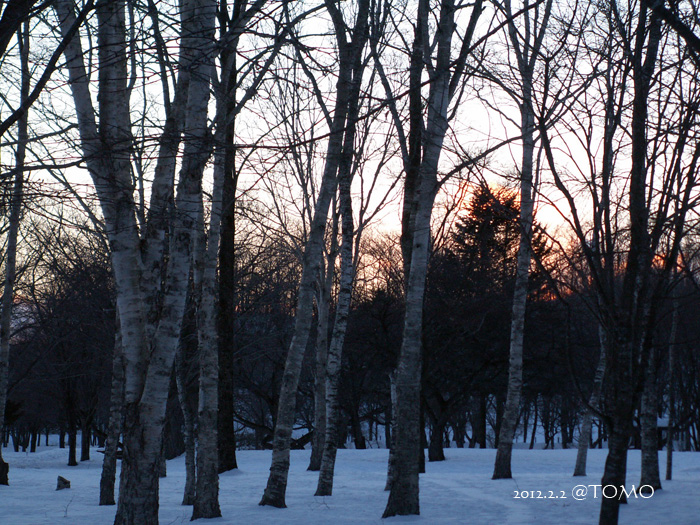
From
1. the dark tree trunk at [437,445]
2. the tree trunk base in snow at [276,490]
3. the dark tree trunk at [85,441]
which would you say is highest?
the tree trunk base in snow at [276,490]

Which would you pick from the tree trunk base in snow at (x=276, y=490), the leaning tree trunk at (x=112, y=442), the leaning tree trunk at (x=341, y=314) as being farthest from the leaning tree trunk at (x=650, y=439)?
the leaning tree trunk at (x=112, y=442)

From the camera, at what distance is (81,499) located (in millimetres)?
13312

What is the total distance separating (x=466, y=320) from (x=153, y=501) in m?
17.2

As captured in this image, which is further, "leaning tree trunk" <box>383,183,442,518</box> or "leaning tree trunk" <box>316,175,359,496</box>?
"leaning tree trunk" <box>316,175,359,496</box>

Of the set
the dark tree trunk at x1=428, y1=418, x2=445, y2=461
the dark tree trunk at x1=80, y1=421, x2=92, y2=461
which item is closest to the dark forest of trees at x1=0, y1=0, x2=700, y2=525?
the dark tree trunk at x1=428, y1=418, x2=445, y2=461

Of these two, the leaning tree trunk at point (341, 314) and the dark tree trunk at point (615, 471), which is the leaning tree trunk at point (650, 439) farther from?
the dark tree trunk at point (615, 471)

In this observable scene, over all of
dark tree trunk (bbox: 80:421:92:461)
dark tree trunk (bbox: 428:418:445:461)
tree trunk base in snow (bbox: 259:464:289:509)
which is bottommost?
dark tree trunk (bbox: 80:421:92:461)

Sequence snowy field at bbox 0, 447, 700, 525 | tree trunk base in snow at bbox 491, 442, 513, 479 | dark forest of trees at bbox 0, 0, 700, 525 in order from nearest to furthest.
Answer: dark forest of trees at bbox 0, 0, 700, 525 < snowy field at bbox 0, 447, 700, 525 < tree trunk base in snow at bbox 491, 442, 513, 479

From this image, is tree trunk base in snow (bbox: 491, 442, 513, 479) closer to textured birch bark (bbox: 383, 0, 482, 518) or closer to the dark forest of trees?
the dark forest of trees

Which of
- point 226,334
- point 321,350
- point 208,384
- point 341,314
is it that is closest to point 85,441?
point 226,334

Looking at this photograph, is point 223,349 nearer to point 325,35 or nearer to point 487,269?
point 487,269

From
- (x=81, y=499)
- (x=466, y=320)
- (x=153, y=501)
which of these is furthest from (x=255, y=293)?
(x=153, y=501)

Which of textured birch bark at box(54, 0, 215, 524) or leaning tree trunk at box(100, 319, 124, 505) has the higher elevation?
textured birch bark at box(54, 0, 215, 524)

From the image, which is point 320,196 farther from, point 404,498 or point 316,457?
point 316,457
